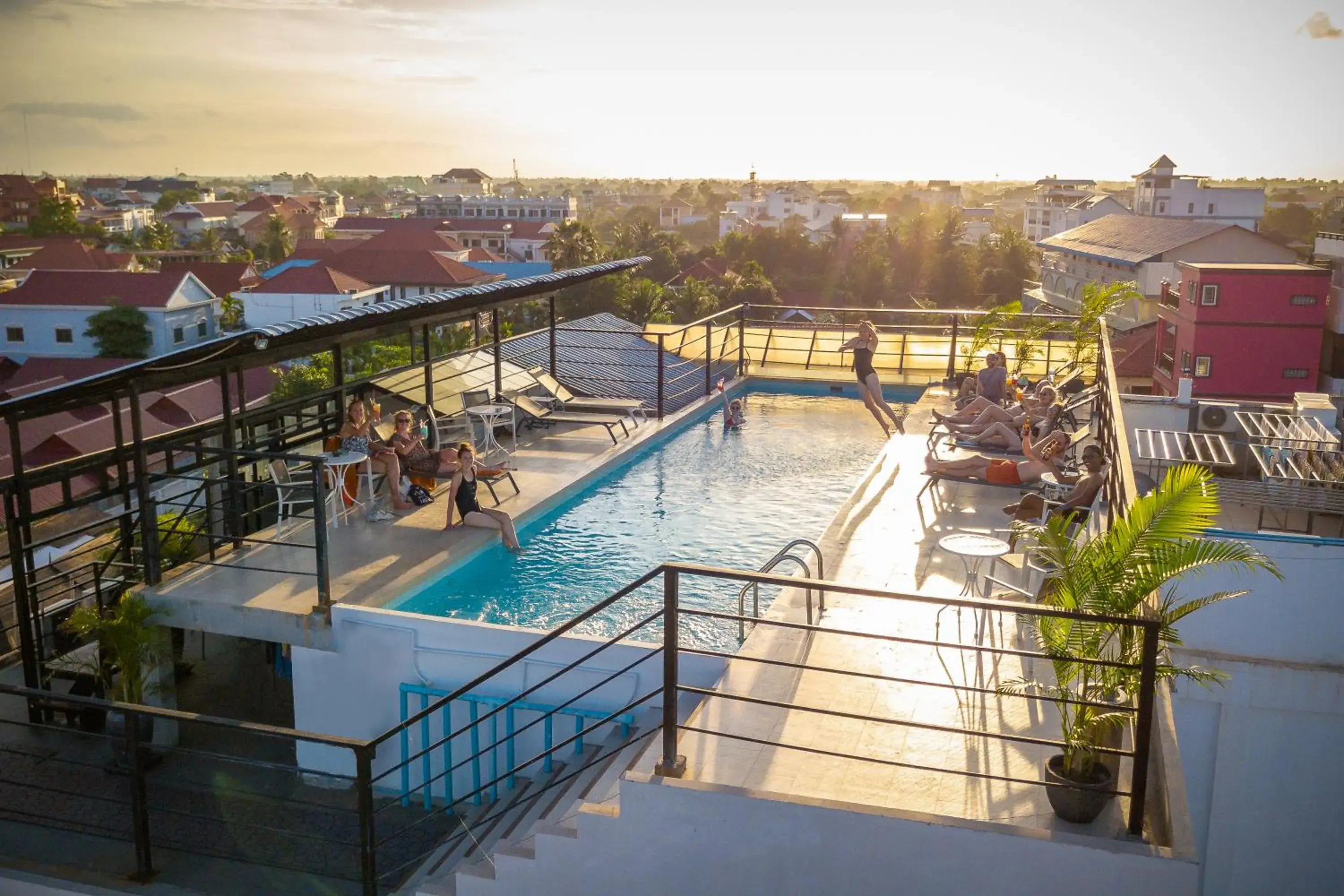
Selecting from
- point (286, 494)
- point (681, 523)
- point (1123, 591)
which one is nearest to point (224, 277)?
point (286, 494)

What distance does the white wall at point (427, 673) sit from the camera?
6.73m

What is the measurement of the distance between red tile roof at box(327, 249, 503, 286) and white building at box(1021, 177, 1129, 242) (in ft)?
138

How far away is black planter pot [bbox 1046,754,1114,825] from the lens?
4234mm

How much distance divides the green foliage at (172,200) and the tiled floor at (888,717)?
6083 inches

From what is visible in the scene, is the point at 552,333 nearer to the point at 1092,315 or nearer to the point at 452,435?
the point at 452,435

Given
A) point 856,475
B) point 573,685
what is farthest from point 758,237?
point 573,685

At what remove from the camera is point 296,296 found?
232ft

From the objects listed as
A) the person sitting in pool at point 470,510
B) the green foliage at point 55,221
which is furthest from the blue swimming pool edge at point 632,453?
the green foliage at point 55,221

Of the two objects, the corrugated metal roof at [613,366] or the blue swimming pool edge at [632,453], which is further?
the corrugated metal roof at [613,366]

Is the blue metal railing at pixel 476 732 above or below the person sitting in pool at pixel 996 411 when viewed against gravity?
below

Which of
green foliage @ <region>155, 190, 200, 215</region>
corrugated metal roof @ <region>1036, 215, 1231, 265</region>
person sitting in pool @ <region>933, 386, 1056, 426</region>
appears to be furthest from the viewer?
green foliage @ <region>155, 190, 200, 215</region>

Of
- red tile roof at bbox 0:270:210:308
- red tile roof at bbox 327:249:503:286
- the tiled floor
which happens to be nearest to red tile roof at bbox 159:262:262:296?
red tile roof at bbox 327:249:503:286

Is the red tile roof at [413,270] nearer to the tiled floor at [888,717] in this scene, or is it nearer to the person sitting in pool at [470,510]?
the person sitting in pool at [470,510]

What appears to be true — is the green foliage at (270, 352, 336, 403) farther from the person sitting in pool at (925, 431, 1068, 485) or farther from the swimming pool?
the person sitting in pool at (925, 431, 1068, 485)
